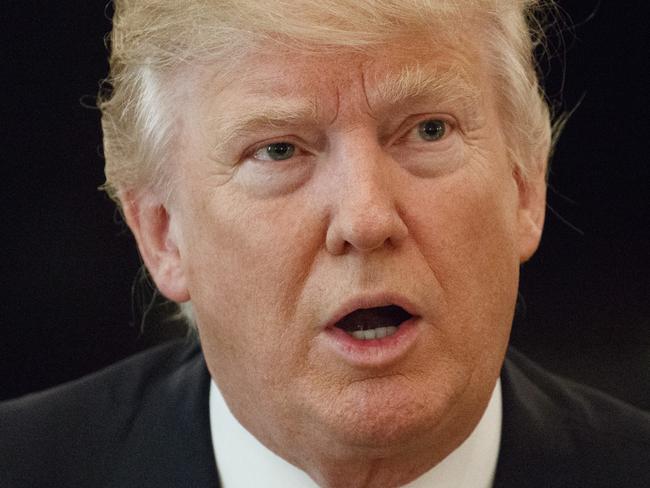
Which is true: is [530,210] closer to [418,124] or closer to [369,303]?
[418,124]

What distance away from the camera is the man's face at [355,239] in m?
1.71

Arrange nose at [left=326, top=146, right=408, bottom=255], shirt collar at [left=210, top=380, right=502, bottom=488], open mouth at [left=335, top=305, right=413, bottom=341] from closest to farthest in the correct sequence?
nose at [left=326, top=146, right=408, bottom=255], open mouth at [left=335, top=305, right=413, bottom=341], shirt collar at [left=210, top=380, right=502, bottom=488]

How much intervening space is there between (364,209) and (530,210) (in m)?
0.48

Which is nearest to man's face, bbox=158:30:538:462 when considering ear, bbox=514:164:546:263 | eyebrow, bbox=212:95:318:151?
eyebrow, bbox=212:95:318:151

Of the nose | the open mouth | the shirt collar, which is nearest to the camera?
the nose

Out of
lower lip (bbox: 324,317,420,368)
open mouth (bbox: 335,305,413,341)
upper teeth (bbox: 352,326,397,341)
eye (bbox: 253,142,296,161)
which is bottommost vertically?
lower lip (bbox: 324,317,420,368)

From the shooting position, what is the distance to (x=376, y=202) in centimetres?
166

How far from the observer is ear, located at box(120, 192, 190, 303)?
202 cm

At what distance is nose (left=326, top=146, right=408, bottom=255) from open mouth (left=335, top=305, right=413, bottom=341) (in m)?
0.13

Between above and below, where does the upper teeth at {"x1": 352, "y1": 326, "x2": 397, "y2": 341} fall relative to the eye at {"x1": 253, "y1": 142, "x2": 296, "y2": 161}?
below

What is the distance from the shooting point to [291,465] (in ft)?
6.36

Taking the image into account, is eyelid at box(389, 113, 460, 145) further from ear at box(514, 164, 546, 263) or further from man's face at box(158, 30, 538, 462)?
ear at box(514, 164, 546, 263)

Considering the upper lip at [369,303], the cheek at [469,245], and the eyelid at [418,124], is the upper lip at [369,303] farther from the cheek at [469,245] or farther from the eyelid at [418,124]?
the eyelid at [418,124]

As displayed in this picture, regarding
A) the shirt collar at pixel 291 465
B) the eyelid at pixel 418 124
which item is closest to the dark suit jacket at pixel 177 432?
the shirt collar at pixel 291 465
